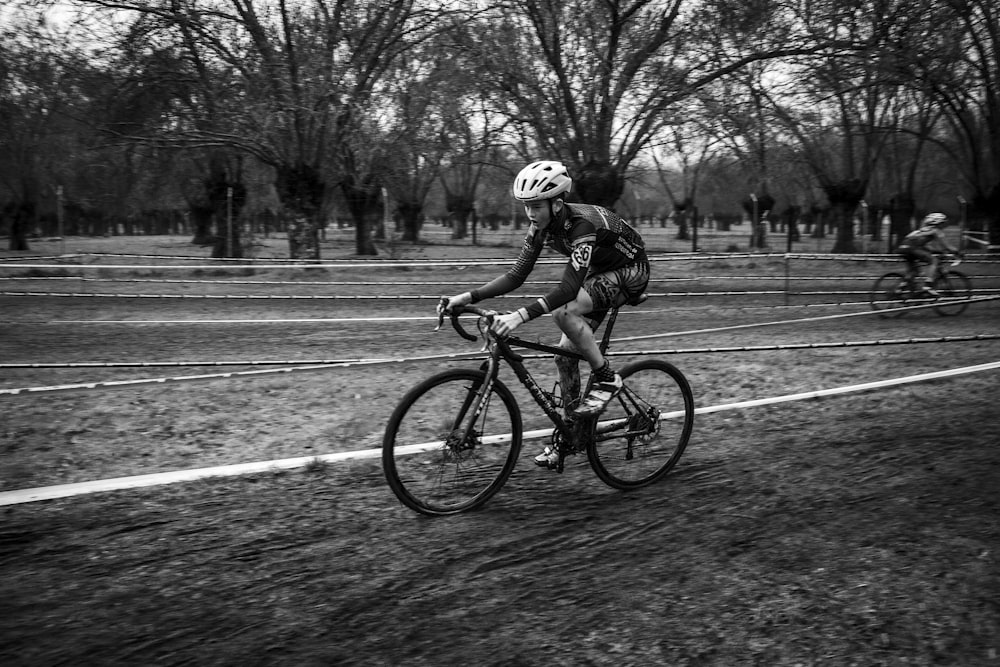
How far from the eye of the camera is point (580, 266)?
4.64 metres

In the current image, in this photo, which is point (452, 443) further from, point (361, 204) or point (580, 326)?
point (361, 204)

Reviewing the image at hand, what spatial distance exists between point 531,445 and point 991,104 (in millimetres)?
25817

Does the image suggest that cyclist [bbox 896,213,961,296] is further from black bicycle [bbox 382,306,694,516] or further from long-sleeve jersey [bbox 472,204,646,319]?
long-sleeve jersey [bbox 472,204,646,319]

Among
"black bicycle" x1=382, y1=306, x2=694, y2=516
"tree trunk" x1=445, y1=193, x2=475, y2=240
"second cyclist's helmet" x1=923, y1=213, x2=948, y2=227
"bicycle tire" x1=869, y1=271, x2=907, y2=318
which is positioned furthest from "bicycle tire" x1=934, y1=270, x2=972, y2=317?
"tree trunk" x1=445, y1=193, x2=475, y2=240

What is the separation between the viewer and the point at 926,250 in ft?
49.2

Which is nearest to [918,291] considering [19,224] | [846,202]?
[846,202]

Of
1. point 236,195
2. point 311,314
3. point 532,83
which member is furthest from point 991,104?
point 236,195

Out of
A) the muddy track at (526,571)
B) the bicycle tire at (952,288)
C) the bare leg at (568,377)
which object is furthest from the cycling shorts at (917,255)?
the bare leg at (568,377)

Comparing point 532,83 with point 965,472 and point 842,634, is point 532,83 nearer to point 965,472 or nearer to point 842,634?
point 965,472

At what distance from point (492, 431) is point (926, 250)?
12807 millimetres

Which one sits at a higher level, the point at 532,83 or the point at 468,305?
the point at 532,83

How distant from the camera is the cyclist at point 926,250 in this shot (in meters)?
14.8

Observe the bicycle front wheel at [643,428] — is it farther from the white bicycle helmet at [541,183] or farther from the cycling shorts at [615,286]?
the white bicycle helmet at [541,183]

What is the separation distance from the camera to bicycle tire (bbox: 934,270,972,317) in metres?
15.1
